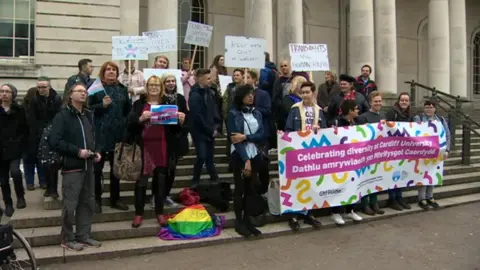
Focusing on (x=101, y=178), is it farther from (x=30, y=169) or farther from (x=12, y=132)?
(x=30, y=169)

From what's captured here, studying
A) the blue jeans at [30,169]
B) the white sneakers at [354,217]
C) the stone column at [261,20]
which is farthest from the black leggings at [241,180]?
the stone column at [261,20]

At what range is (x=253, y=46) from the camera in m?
7.91

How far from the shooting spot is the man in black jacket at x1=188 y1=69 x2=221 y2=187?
7203mm

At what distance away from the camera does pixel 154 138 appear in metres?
6.09

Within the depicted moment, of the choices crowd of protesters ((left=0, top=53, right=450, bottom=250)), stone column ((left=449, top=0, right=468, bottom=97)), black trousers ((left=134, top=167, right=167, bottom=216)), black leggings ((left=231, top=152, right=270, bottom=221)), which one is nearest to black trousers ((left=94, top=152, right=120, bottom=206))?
crowd of protesters ((left=0, top=53, right=450, bottom=250))

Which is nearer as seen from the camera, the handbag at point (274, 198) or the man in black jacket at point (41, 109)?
the handbag at point (274, 198)

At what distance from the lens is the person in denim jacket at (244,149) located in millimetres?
6242

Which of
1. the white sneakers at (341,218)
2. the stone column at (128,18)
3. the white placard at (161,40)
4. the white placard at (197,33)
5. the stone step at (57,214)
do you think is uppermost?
the stone column at (128,18)

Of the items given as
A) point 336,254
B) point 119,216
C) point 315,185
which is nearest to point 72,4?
point 119,216

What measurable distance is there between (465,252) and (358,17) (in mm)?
13183

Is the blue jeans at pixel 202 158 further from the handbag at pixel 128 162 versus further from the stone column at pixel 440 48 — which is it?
the stone column at pixel 440 48

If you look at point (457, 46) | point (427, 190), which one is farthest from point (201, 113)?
point (457, 46)

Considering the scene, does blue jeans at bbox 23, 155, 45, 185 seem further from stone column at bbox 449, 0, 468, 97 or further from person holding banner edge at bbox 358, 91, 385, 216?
stone column at bbox 449, 0, 468, 97

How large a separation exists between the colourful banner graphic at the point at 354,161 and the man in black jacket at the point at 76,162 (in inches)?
103
